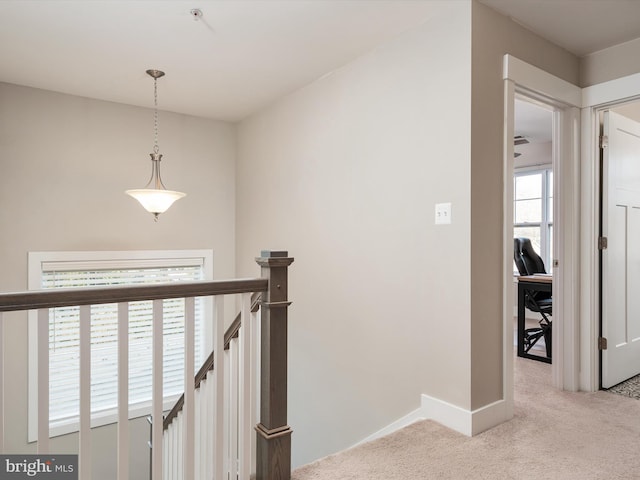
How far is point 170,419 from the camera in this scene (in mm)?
3037

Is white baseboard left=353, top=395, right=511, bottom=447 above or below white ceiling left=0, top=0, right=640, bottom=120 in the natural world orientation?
below

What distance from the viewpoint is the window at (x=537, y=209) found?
5.71 m

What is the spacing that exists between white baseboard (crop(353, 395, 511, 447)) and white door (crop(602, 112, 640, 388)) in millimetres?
1122

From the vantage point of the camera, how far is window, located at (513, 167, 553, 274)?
5711 millimetres

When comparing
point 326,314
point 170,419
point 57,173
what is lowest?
point 170,419

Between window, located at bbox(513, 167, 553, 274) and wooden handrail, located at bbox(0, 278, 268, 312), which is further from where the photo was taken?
window, located at bbox(513, 167, 553, 274)

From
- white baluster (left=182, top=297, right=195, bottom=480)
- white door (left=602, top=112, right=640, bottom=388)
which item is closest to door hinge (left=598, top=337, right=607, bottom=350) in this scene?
white door (left=602, top=112, right=640, bottom=388)

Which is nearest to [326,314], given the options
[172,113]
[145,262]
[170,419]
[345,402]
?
[345,402]

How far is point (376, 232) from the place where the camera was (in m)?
2.78

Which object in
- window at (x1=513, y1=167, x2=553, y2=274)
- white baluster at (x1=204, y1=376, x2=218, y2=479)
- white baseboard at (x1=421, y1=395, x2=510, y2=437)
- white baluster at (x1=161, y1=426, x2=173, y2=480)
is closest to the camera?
white baseboard at (x1=421, y1=395, x2=510, y2=437)

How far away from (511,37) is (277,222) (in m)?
2.28

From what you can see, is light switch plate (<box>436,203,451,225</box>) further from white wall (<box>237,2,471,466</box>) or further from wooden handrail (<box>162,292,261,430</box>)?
wooden handrail (<box>162,292,261,430</box>)

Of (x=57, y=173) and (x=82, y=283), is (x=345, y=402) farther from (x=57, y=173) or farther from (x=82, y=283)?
(x=57, y=173)

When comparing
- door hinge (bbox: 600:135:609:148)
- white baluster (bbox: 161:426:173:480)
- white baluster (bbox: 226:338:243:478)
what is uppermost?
door hinge (bbox: 600:135:609:148)
